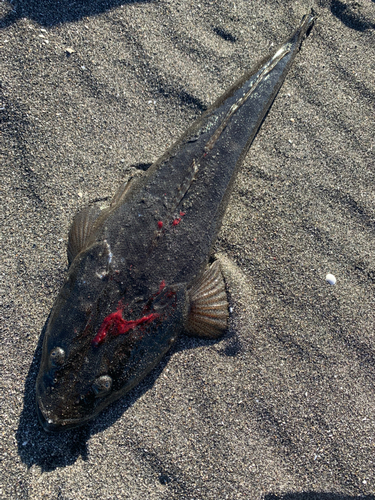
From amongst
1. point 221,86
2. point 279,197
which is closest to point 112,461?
point 279,197

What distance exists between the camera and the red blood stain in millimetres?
2732

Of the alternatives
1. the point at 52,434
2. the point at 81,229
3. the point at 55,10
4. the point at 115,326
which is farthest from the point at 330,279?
the point at 55,10

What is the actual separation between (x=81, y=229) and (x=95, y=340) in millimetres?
1130

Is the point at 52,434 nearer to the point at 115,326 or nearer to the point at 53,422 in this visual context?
the point at 53,422

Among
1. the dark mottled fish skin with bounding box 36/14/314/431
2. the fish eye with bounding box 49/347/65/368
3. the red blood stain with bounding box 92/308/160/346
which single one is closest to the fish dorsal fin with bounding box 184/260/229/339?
the dark mottled fish skin with bounding box 36/14/314/431

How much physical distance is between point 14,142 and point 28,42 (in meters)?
1.16

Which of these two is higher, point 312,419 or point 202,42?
point 202,42

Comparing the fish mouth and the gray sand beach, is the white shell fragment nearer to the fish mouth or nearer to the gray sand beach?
the gray sand beach

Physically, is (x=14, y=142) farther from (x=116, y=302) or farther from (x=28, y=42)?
(x=116, y=302)

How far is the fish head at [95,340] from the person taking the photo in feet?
8.77

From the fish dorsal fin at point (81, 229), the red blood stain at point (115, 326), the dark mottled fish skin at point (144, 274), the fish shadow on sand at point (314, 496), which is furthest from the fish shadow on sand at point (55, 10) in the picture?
the fish shadow on sand at point (314, 496)

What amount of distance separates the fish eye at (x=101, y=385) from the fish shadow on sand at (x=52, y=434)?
22.3 inches

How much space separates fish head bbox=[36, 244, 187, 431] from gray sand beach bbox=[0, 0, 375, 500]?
48 centimetres

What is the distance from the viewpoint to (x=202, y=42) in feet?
13.3
